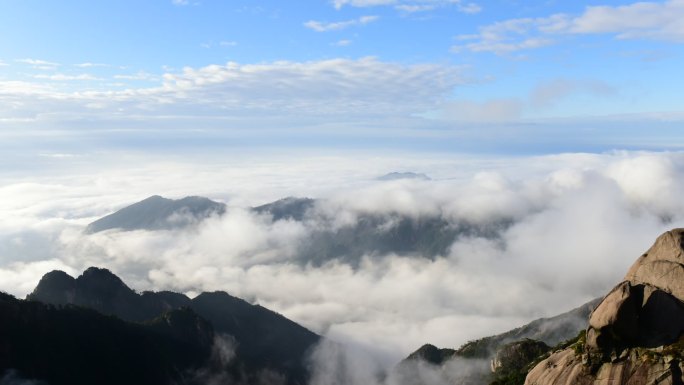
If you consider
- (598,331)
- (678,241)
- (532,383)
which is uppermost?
(678,241)

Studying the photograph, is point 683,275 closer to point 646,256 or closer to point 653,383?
point 646,256

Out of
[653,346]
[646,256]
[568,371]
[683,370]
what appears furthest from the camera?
[646,256]

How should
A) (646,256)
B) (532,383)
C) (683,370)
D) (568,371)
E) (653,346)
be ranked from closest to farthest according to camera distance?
(683,370), (653,346), (568,371), (532,383), (646,256)

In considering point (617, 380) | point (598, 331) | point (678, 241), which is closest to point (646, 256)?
point (678, 241)

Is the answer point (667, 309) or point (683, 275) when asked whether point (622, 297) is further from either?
point (683, 275)

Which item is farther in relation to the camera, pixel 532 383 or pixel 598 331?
pixel 532 383

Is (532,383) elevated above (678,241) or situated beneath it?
situated beneath

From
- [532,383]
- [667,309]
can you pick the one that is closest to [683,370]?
[667,309]
